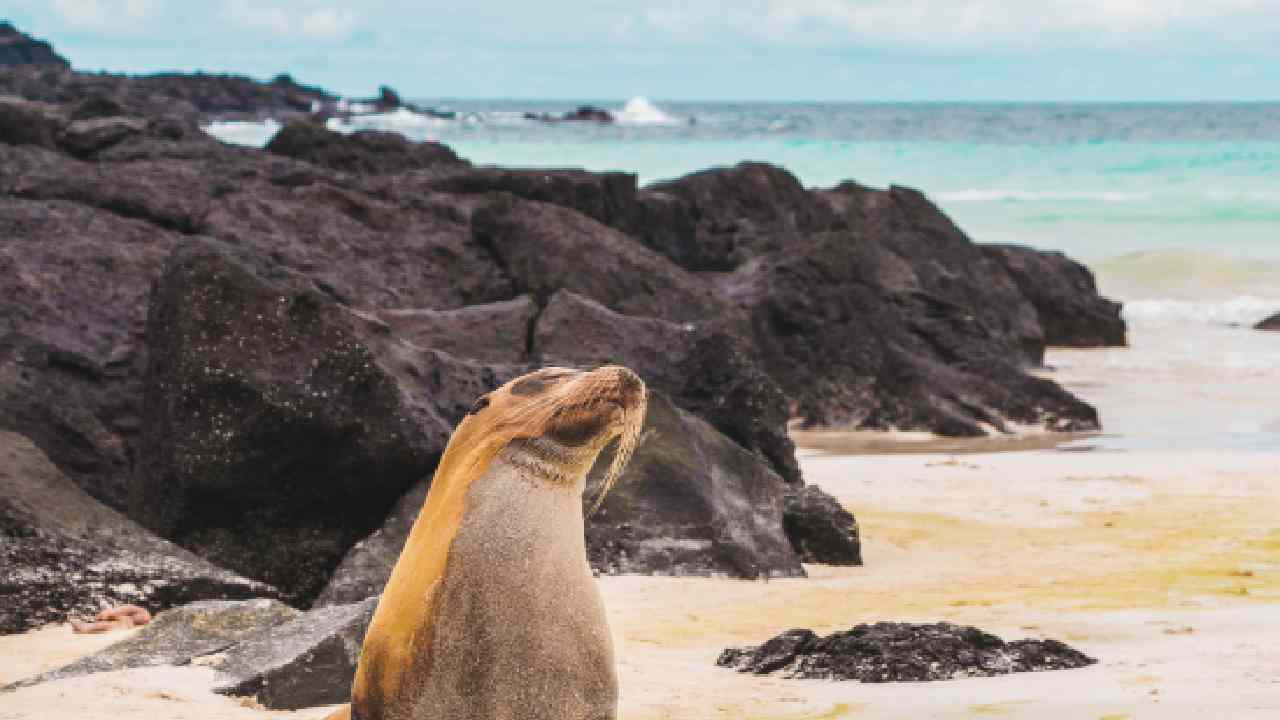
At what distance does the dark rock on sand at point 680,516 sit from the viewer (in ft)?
24.0

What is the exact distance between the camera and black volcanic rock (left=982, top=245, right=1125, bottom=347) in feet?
68.4

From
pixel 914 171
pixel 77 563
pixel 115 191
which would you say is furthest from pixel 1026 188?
pixel 77 563

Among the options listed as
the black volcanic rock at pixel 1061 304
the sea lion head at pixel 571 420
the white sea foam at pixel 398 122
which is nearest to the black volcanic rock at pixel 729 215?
the black volcanic rock at pixel 1061 304

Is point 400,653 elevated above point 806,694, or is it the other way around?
point 400,653

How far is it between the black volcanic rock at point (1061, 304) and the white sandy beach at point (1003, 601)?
334 inches

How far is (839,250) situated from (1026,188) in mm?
37462

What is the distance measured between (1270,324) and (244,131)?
50.3m

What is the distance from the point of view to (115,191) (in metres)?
11.1

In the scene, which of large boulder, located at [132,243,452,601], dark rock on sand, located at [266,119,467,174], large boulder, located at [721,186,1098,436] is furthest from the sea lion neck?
dark rock on sand, located at [266,119,467,174]

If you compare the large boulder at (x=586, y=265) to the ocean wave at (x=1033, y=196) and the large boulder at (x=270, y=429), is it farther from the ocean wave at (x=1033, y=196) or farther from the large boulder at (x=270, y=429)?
the ocean wave at (x=1033, y=196)

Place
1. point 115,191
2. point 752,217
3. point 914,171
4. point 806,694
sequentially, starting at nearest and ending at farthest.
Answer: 1. point 806,694
2. point 115,191
3. point 752,217
4. point 914,171

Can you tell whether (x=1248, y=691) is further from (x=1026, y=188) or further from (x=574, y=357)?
(x=1026, y=188)

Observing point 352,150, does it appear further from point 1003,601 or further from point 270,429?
point 1003,601

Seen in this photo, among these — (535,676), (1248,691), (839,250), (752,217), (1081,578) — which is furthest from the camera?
(752,217)
